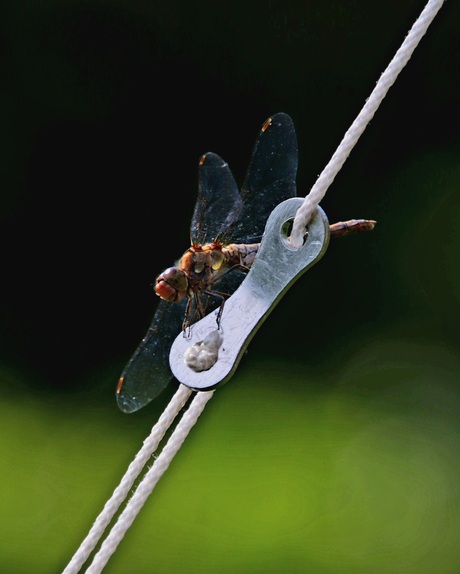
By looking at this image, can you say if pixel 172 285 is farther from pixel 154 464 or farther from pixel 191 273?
pixel 154 464

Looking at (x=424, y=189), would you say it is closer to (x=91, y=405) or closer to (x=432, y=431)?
(x=432, y=431)

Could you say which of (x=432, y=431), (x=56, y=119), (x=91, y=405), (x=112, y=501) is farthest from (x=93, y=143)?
(x=112, y=501)

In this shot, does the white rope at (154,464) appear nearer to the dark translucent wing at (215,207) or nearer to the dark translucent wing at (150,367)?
the dark translucent wing at (150,367)

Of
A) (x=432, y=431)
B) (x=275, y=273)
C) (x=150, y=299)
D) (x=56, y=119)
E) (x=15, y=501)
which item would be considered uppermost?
(x=275, y=273)

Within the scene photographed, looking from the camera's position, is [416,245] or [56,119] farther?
[56,119]

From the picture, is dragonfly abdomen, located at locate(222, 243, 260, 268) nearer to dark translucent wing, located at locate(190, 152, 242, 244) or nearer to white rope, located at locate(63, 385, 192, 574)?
dark translucent wing, located at locate(190, 152, 242, 244)

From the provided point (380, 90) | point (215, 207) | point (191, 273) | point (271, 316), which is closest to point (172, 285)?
point (191, 273)
